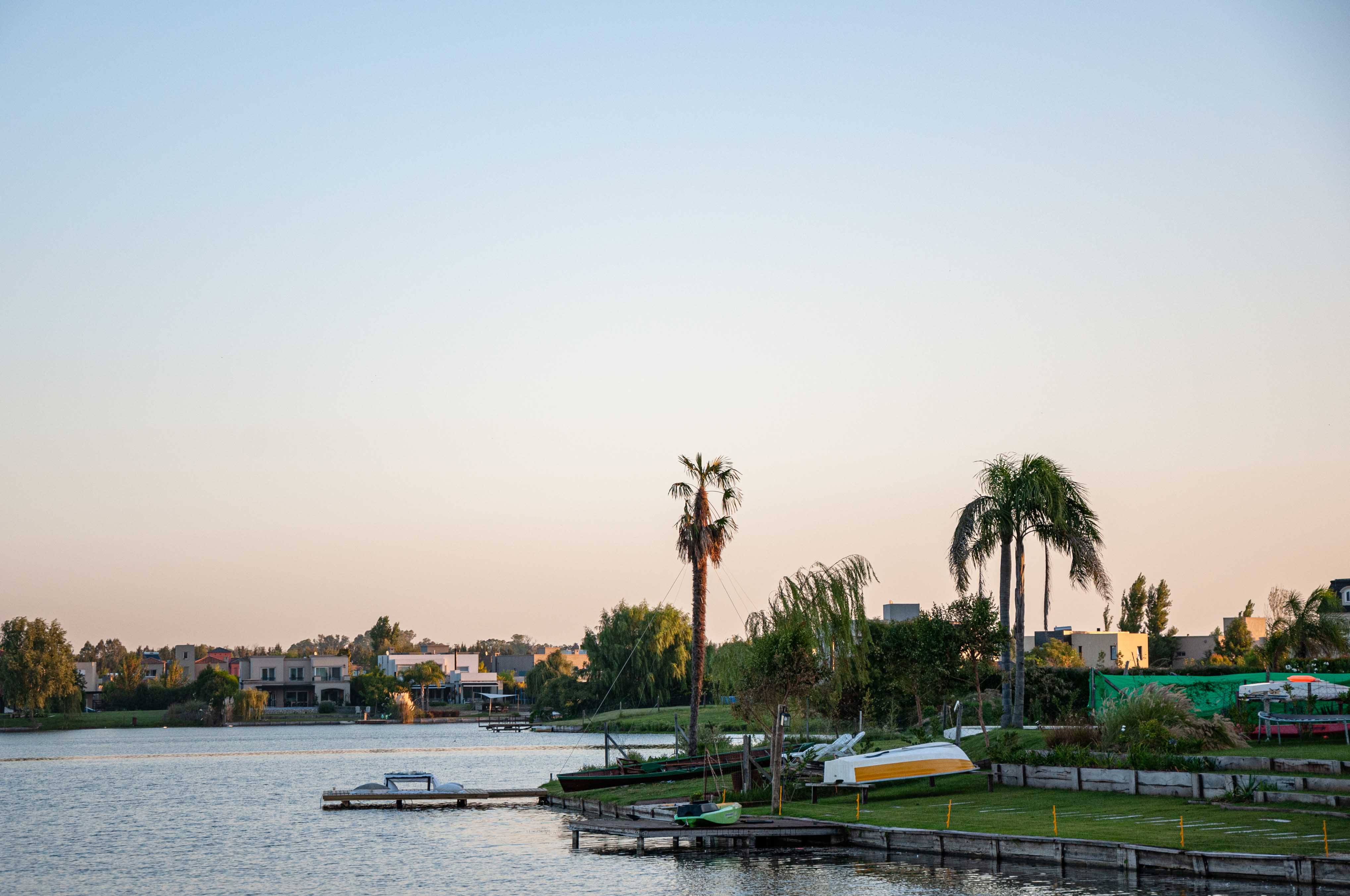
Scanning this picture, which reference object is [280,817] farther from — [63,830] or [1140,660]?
[1140,660]

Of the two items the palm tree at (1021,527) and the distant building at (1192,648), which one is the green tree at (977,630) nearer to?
the palm tree at (1021,527)

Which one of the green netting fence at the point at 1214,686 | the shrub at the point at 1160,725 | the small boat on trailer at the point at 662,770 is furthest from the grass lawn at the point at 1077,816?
the green netting fence at the point at 1214,686

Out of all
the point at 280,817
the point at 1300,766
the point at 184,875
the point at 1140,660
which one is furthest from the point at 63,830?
the point at 1140,660

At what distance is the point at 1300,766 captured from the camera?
33.3 metres

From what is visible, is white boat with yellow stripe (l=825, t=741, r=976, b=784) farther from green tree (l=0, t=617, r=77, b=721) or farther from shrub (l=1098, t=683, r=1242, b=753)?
green tree (l=0, t=617, r=77, b=721)

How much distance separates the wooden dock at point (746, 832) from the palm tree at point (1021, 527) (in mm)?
A: 15787

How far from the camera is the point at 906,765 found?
40.6 m

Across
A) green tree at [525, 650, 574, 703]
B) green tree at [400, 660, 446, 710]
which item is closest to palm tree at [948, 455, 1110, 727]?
green tree at [525, 650, 574, 703]

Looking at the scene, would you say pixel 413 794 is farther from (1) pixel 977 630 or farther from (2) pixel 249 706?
(2) pixel 249 706

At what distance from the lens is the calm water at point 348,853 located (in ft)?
103

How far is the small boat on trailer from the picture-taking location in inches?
1922

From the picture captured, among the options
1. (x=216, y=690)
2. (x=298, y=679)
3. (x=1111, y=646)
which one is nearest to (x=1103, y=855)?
(x=1111, y=646)

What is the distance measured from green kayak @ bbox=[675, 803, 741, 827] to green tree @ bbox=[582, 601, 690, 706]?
8223 centimetres

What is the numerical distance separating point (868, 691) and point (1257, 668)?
2082 cm
